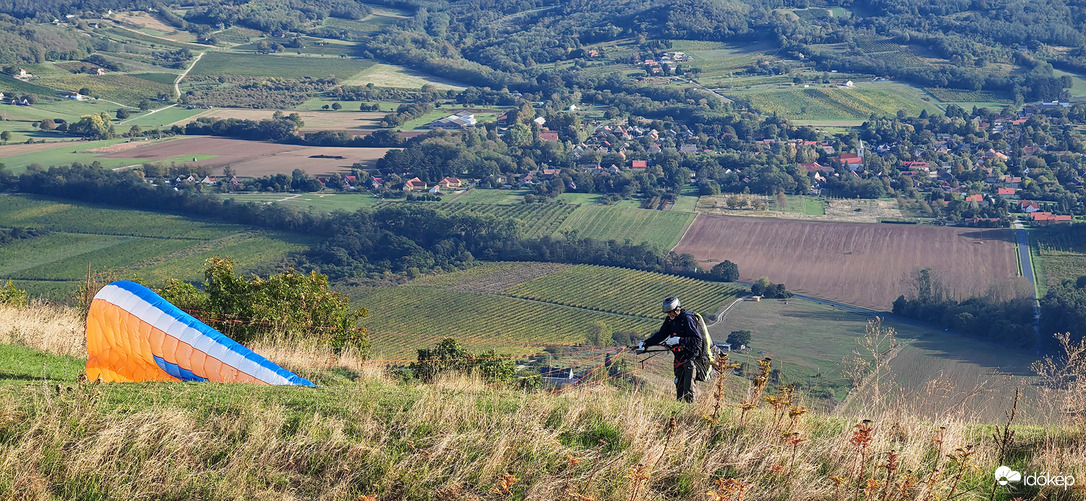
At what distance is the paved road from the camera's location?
4746cm

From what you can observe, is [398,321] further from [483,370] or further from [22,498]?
[22,498]

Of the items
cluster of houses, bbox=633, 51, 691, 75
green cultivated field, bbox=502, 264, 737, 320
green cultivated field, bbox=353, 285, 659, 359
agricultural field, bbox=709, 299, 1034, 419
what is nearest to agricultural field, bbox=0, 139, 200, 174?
green cultivated field, bbox=353, 285, 659, 359

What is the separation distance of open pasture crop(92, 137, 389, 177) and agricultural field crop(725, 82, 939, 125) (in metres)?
50.3

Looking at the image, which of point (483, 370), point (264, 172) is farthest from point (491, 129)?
point (483, 370)

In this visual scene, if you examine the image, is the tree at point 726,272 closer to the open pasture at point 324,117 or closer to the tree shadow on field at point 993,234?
the tree shadow on field at point 993,234

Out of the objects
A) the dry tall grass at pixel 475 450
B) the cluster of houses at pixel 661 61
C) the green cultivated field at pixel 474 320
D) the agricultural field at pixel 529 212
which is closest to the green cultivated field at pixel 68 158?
the agricultural field at pixel 529 212

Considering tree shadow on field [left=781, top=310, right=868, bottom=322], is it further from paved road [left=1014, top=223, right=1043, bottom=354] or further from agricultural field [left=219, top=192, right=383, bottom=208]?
agricultural field [left=219, top=192, right=383, bottom=208]

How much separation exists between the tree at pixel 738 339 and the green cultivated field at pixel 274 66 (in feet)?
345

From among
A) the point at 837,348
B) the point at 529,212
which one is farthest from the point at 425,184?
the point at 837,348

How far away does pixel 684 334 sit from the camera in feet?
29.0

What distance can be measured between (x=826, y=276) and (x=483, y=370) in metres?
51.9

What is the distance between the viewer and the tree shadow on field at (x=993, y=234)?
67750 millimetres

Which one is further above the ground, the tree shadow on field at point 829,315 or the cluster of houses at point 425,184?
the tree shadow on field at point 829,315
